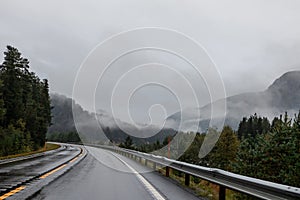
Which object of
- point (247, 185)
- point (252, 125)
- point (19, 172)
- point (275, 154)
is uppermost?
point (252, 125)

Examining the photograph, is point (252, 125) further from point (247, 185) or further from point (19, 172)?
point (247, 185)

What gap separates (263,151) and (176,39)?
1654 cm

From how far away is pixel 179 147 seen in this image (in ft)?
284

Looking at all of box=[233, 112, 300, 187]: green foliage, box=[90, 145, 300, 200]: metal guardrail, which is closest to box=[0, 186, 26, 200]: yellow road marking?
box=[90, 145, 300, 200]: metal guardrail

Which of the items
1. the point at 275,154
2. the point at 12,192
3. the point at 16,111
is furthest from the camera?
the point at 16,111

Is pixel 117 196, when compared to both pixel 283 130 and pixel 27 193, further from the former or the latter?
pixel 283 130

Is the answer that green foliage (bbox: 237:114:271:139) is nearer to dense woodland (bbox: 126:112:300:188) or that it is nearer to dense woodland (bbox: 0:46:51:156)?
dense woodland (bbox: 0:46:51:156)

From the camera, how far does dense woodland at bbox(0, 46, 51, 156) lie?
48656 mm

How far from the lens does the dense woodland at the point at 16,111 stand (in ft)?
160

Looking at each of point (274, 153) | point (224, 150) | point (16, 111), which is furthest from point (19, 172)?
point (224, 150)

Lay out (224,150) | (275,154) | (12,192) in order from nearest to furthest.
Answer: (12,192), (275,154), (224,150)

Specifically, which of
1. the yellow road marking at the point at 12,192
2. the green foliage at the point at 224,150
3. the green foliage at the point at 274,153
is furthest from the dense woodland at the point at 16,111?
the green foliage at the point at 224,150

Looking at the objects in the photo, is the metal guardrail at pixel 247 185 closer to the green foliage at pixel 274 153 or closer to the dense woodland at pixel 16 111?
the green foliage at pixel 274 153

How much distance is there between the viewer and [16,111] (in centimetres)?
6300
